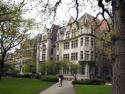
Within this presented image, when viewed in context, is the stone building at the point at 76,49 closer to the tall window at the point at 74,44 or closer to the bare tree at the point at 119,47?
the tall window at the point at 74,44

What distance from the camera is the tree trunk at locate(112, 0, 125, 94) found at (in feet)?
20.0

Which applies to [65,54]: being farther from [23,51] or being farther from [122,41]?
[122,41]

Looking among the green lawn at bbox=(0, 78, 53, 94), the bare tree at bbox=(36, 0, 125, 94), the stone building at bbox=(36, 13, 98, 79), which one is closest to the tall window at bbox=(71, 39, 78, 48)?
the stone building at bbox=(36, 13, 98, 79)

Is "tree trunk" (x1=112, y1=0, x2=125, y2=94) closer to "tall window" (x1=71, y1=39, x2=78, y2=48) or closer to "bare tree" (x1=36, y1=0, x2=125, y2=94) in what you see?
"bare tree" (x1=36, y1=0, x2=125, y2=94)

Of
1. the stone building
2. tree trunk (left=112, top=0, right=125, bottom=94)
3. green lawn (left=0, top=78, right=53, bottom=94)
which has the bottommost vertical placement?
green lawn (left=0, top=78, right=53, bottom=94)

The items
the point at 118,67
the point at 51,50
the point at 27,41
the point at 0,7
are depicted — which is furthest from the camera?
the point at 51,50

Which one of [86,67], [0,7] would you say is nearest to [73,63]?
[86,67]

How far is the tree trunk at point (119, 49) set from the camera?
609 cm

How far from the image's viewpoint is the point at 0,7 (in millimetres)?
18625

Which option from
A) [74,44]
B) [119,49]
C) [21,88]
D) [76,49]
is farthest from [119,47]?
[74,44]

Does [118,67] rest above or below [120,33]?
below

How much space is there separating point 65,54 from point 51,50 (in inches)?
382

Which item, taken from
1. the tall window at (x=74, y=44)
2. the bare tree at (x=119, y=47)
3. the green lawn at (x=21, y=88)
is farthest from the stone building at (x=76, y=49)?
the bare tree at (x=119, y=47)

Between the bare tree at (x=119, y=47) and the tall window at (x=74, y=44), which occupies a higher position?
the tall window at (x=74, y=44)
